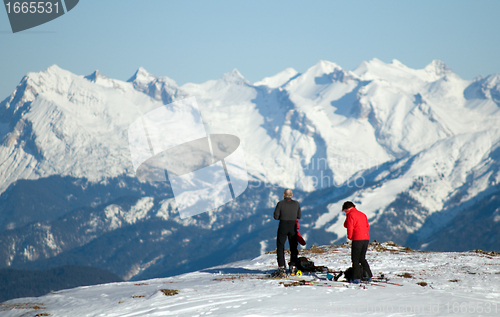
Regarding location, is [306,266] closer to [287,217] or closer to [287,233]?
[287,233]

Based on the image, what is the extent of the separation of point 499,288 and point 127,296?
611 inches

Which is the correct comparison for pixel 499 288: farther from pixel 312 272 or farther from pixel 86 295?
pixel 86 295

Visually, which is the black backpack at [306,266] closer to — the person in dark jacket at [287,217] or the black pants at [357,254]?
the person in dark jacket at [287,217]

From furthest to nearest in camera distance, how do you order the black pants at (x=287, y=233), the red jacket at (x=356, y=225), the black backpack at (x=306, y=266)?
the black backpack at (x=306, y=266), the black pants at (x=287, y=233), the red jacket at (x=356, y=225)

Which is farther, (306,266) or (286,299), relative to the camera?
(306,266)

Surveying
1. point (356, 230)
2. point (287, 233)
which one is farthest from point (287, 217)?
point (356, 230)

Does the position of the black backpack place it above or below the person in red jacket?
below

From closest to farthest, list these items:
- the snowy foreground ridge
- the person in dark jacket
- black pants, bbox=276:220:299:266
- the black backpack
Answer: the snowy foreground ridge → the person in dark jacket → black pants, bbox=276:220:299:266 → the black backpack

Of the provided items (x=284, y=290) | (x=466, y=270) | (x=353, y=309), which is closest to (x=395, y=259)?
(x=466, y=270)

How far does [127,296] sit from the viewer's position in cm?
2091

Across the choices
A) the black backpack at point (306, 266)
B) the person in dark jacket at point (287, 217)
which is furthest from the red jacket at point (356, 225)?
the black backpack at point (306, 266)

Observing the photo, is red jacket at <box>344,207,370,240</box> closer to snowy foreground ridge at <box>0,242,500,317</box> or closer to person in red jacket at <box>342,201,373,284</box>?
person in red jacket at <box>342,201,373,284</box>

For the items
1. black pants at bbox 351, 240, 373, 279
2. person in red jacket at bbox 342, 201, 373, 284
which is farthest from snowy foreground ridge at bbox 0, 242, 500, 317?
person in red jacket at bbox 342, 201, 373, 284

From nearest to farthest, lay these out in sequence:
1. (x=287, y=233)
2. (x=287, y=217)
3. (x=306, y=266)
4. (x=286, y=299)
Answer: (x=286, y=299) < (x=287, y=217) < (x=287, y=233) < (x=306, y=266)
